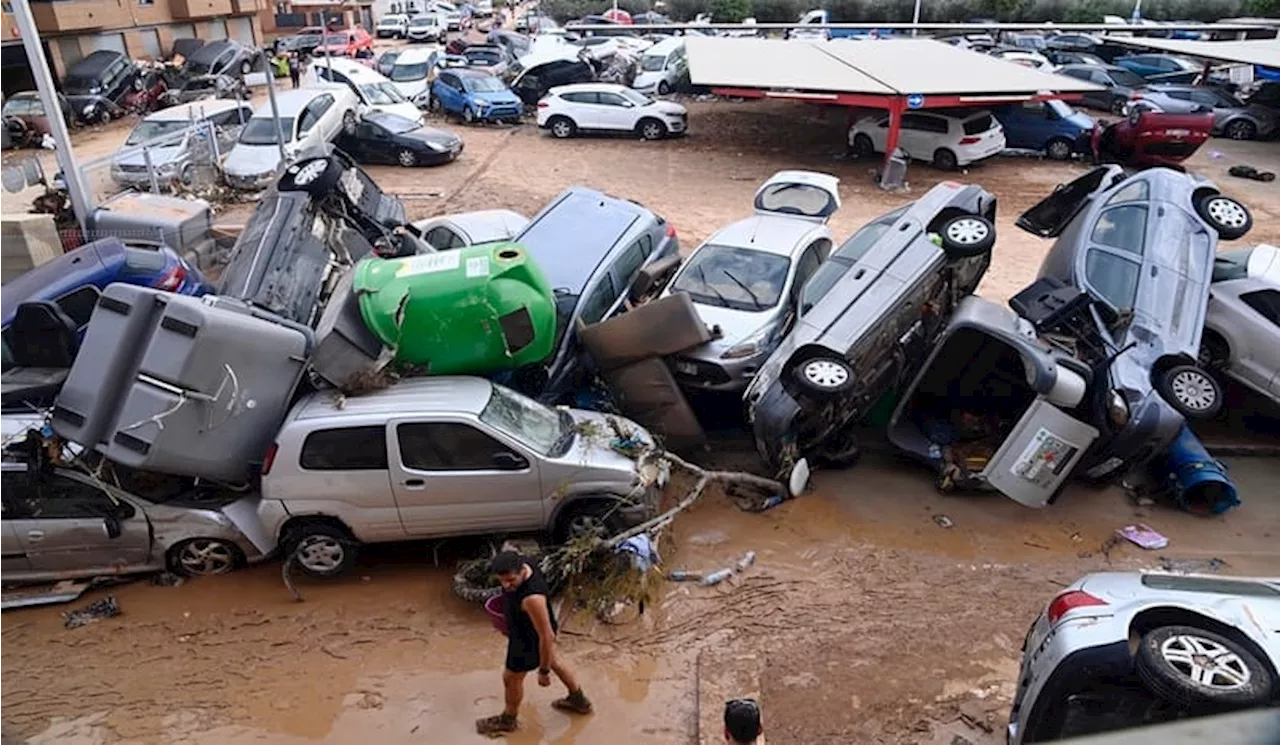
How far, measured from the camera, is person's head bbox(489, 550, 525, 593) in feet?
15.4

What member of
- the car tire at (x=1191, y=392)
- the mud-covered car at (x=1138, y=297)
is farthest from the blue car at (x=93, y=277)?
the car tire at (x=1191, y=392)

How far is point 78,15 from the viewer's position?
27.3 m

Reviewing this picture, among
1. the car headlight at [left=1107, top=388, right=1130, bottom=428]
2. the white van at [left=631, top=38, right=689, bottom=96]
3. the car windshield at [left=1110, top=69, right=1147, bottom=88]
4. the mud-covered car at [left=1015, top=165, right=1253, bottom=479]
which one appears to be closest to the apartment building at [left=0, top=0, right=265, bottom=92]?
the white van at [left=631, top=38, right=689, bottom=96]

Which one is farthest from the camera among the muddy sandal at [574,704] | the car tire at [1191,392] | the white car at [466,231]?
the white car at [466,231]

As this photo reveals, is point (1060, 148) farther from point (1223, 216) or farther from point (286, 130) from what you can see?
point (286, 130)

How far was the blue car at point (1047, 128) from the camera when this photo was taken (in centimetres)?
2009

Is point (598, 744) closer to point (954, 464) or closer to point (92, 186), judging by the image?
point (954, 464)

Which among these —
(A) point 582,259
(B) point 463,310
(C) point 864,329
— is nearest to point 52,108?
(A) point 582,259

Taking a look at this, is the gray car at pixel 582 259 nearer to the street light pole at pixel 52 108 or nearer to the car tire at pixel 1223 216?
the car tire at pixel 1223 216

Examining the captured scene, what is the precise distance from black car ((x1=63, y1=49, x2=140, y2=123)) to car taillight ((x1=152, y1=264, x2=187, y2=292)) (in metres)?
19.0

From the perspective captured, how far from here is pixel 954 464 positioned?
7824 millimetres

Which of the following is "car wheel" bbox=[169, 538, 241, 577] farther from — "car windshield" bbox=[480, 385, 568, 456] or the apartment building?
the apartment building

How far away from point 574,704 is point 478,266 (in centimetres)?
355

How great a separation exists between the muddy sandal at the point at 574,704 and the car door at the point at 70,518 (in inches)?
141
